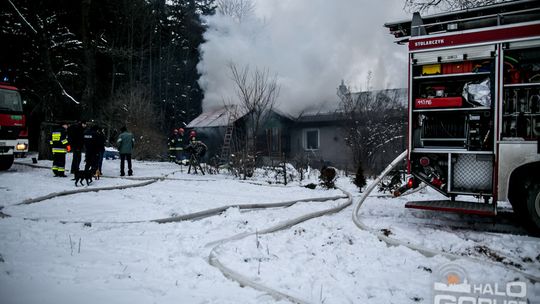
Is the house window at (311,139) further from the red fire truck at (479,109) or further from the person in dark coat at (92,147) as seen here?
the red fire truck at (479,109)

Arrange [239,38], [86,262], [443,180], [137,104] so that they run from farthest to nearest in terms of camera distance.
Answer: [137,104], [239,38], [443,180], [86,262]

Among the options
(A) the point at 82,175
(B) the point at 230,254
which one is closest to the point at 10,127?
(A) the point at 82,175

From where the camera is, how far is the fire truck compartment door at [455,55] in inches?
189

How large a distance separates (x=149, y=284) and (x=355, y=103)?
15260 mm

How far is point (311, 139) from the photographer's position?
2189 centimetres

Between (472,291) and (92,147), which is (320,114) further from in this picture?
(472,291)

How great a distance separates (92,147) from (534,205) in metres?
9.85

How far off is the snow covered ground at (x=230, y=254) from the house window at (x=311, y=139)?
15135 millimetres

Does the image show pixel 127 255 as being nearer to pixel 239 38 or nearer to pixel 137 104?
pixel 239 38

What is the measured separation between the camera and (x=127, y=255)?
3.75 metres

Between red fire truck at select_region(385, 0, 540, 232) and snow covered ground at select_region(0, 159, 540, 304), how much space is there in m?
0.66

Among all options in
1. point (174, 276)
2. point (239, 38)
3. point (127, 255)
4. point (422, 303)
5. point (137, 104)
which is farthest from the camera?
point (137, 104)

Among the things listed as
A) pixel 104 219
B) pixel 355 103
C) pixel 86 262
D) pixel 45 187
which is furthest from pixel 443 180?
pixel 355 103

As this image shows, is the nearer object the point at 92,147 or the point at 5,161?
the point at 92,147
